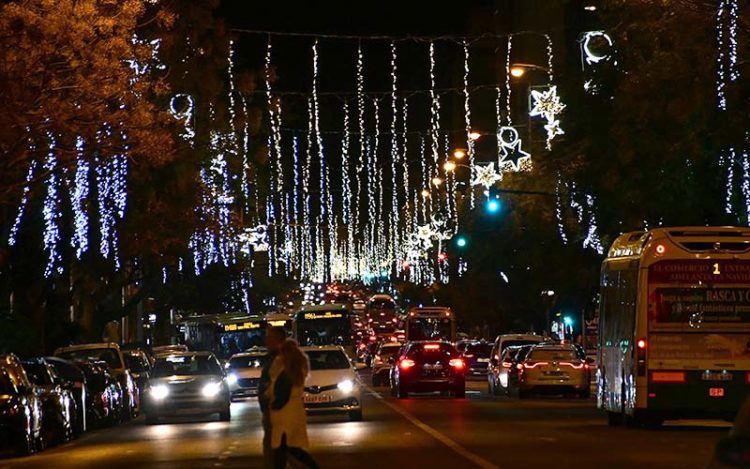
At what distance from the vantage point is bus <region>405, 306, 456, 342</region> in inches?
2945

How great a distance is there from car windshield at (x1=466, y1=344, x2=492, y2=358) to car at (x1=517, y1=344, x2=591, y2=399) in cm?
2423

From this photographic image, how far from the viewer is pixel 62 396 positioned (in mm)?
29969

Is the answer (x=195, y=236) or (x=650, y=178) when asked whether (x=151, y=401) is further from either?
(x=195, y=236)

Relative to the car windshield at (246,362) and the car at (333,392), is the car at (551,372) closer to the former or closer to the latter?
the car windshield at (246,362)

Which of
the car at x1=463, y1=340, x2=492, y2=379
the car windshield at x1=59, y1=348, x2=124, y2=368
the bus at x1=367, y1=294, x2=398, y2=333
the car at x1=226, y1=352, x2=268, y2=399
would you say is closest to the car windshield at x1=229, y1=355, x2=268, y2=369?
the car at x1=226, y1=352, x2=268, y2=399

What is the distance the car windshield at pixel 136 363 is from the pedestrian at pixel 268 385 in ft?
101

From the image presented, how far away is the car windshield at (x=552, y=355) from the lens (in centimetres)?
4569

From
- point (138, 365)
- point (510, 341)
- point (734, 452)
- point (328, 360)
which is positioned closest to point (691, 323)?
point (328, 360)

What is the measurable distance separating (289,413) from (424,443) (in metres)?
10.3

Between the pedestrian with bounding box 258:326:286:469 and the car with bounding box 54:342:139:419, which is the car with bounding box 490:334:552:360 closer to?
the car with bounding box 54:342:139:419

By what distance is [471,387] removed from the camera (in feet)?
197

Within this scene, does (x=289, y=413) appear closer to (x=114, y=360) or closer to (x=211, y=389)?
(x=211, y=389)

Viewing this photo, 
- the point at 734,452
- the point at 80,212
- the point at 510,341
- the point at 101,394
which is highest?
the point at 80,212

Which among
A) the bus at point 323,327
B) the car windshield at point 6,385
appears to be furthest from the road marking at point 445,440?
the bus at point 323,327
